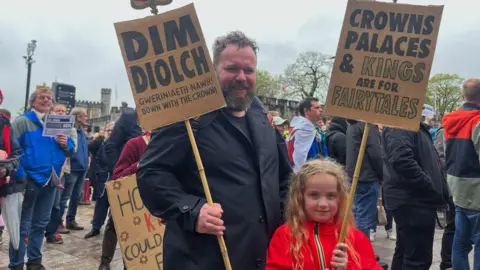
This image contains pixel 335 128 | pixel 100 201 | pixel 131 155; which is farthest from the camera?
pixel 100 201

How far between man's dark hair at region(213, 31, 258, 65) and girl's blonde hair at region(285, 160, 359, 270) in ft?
2.29

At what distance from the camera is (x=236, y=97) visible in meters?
2.23

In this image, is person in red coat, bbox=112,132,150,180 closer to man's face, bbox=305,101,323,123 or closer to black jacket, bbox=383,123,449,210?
man's face, bbox=305,101,323,123

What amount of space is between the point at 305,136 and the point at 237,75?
10.9 ft

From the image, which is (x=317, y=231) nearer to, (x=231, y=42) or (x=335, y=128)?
(x=231, y=42)

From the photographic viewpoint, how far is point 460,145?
4184 mm

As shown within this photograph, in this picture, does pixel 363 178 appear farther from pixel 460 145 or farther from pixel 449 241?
pixel 460 145

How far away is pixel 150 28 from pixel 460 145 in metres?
3.23

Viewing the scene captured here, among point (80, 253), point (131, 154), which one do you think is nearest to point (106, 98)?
point (80, 253)

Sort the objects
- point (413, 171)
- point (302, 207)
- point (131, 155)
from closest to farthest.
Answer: point (302, 207) → point (413, 171) → point (131, 155)

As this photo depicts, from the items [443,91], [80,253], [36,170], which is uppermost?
[443,91]

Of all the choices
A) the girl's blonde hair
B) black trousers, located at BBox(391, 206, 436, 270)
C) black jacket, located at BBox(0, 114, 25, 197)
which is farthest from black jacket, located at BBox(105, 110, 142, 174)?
the girl's blonde hair

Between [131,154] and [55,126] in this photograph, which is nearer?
[131,154]

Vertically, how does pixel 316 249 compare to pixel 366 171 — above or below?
below
